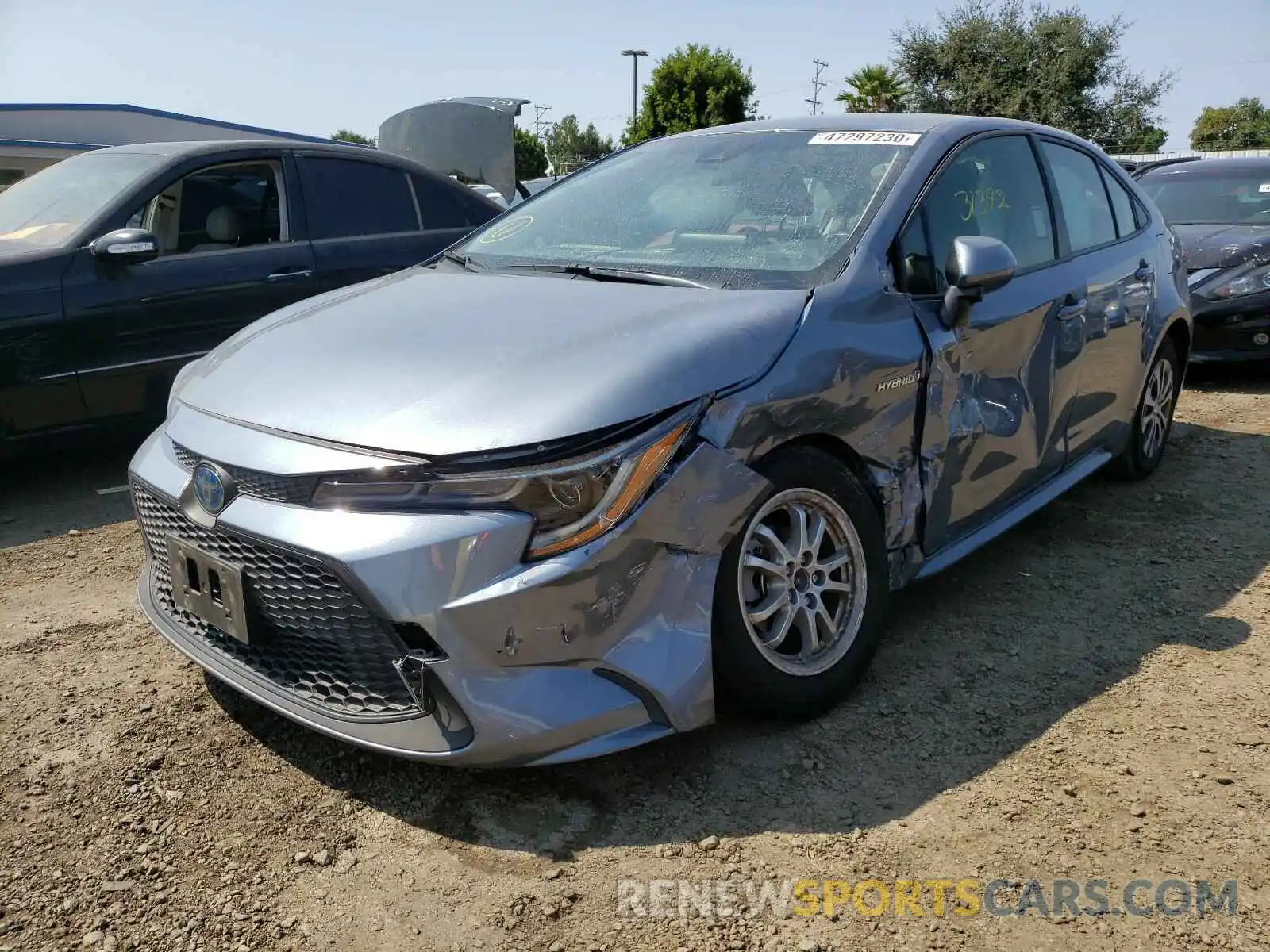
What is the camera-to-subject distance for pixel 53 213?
4918 millimetres

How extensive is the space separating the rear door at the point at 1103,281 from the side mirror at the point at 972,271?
967mm

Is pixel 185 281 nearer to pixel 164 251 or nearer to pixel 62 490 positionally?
pixel 164 251

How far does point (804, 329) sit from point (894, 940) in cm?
139

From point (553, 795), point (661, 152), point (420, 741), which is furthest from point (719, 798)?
point (661, 152)

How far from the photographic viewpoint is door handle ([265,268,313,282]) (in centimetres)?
518

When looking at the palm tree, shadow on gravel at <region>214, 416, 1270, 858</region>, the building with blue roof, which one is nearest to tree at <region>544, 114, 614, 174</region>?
the palm tree

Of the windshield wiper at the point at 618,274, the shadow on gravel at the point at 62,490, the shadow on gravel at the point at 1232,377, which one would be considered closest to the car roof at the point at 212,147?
the shadow on gravel at the point at 62,490

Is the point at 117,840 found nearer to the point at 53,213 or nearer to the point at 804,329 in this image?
the point at 804,329

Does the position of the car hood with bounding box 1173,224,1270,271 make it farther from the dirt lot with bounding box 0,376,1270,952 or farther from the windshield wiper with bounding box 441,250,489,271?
the windshield wiper with bounding box 441,250,489,271

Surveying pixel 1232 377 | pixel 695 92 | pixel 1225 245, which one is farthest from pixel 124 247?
pixel 695 92

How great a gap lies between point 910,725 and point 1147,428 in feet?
8.92

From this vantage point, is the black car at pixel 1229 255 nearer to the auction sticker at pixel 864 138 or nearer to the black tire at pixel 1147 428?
the black tire at pixel 1147 428

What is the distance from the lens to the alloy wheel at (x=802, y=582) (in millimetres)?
2504

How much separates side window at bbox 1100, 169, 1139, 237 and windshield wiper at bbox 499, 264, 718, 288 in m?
2.36
